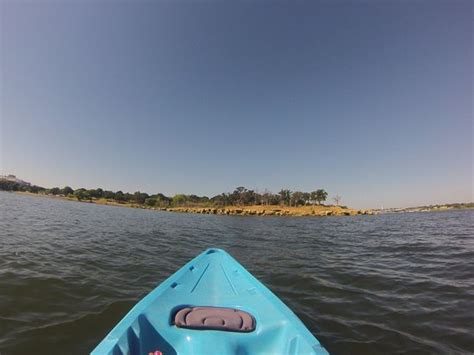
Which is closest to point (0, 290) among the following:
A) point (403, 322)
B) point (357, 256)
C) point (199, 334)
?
point (199, 334)

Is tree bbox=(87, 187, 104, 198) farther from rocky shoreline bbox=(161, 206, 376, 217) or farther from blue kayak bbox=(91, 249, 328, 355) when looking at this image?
blue kayak bbox=(91, 249, 328, 355)

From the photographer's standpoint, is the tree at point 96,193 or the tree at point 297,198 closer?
the tree at point 297,198

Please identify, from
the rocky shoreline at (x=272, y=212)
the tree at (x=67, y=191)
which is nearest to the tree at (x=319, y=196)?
the rocky shoreline at (x=272, y=212)

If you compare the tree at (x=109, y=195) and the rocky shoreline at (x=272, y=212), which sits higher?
the tree at (x=109, y=195)

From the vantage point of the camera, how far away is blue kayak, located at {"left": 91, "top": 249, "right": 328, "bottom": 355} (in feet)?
9.25

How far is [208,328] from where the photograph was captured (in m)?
3.16

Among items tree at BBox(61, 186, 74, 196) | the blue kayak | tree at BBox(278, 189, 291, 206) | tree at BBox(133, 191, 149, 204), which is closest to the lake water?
the blue kayak

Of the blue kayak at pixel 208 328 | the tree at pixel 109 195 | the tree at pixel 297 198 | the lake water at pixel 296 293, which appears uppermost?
the tree at pixel 297 198

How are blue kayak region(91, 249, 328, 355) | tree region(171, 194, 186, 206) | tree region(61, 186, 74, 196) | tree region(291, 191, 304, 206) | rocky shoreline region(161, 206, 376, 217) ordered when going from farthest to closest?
tree region(61, 186, 74, 196), tree region(171, 194, 186, 206), tree region(291, 191, 304, 206), rocky shoreline region(161, 206, 376, 217), blue kayak region(91, 249, 328, 355)

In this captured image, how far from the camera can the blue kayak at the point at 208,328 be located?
2820 mm

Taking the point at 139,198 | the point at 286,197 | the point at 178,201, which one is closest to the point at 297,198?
the point at 286,197

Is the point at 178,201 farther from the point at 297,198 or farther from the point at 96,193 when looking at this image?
the point at 297,198

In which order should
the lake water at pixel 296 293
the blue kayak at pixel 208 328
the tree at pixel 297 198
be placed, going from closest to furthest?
the blue kayak at pixel 208 328 → the lake water at pixel 296 293 → the tree at pixel 297 198

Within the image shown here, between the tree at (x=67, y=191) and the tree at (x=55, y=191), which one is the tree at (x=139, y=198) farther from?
the tree at (x=55, y=191)
